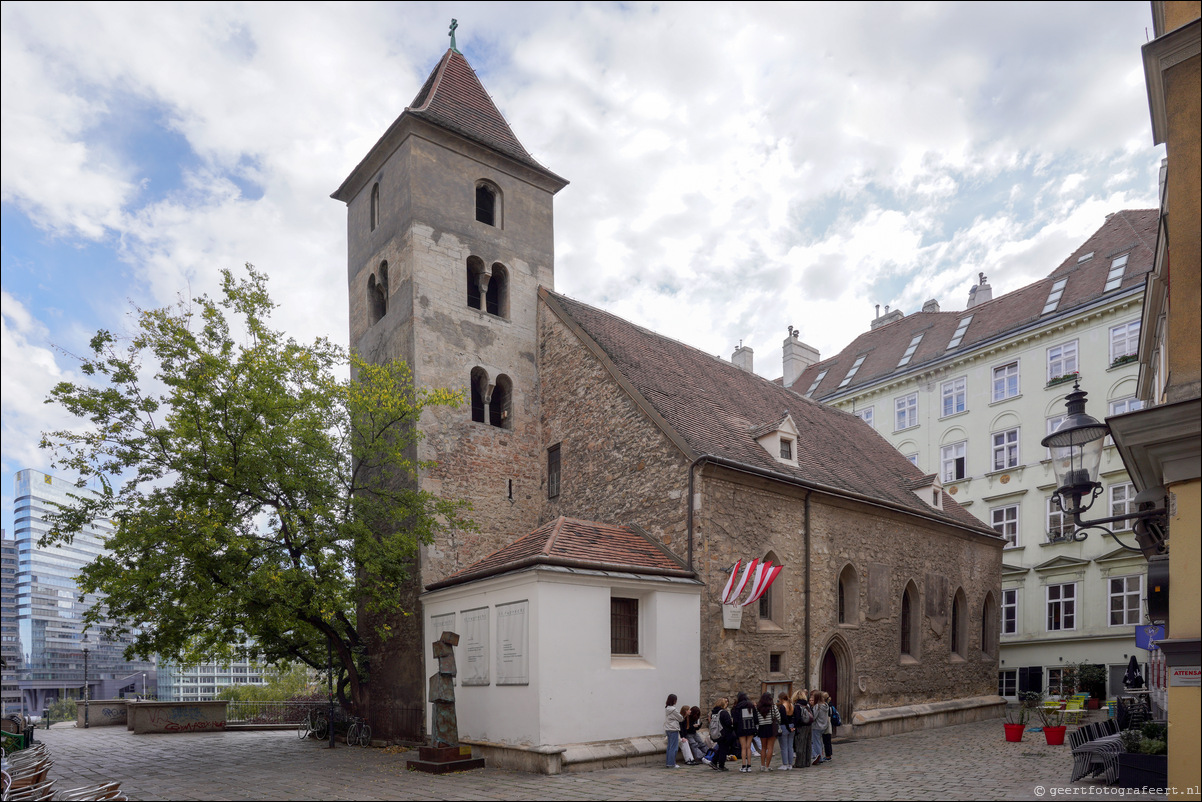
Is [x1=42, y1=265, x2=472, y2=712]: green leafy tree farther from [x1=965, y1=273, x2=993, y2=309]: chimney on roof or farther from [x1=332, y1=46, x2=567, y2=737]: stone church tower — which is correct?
[x1=965, y1=273, x2=993, y2=309]: chimney on roof

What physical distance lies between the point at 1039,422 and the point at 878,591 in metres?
15.4

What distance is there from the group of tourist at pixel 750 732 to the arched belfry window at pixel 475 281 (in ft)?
38.4

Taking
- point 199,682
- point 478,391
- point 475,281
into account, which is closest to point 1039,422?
point 478,391

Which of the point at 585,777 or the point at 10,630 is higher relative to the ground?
the point at 585,777

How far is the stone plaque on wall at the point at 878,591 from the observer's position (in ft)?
73.8

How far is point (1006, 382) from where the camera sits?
117 ft

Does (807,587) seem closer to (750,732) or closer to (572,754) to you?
(750,732)

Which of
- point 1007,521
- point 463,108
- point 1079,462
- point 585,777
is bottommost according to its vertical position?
point 585,777

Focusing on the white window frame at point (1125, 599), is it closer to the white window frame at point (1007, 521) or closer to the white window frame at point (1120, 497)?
the white window frame at point (1120, 497)

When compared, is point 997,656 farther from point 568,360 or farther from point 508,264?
point 508,264

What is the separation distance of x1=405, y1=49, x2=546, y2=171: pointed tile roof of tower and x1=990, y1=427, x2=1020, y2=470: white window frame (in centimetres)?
2222

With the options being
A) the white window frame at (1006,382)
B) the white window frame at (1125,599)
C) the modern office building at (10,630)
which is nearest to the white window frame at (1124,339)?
the white window frame at (1006,382)

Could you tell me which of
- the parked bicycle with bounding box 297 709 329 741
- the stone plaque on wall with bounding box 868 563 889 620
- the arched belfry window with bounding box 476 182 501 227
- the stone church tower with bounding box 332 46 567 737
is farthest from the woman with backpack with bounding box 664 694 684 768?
the arched belfry window with bounding box 476 182 501 227

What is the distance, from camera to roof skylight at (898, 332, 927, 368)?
4081 cm
